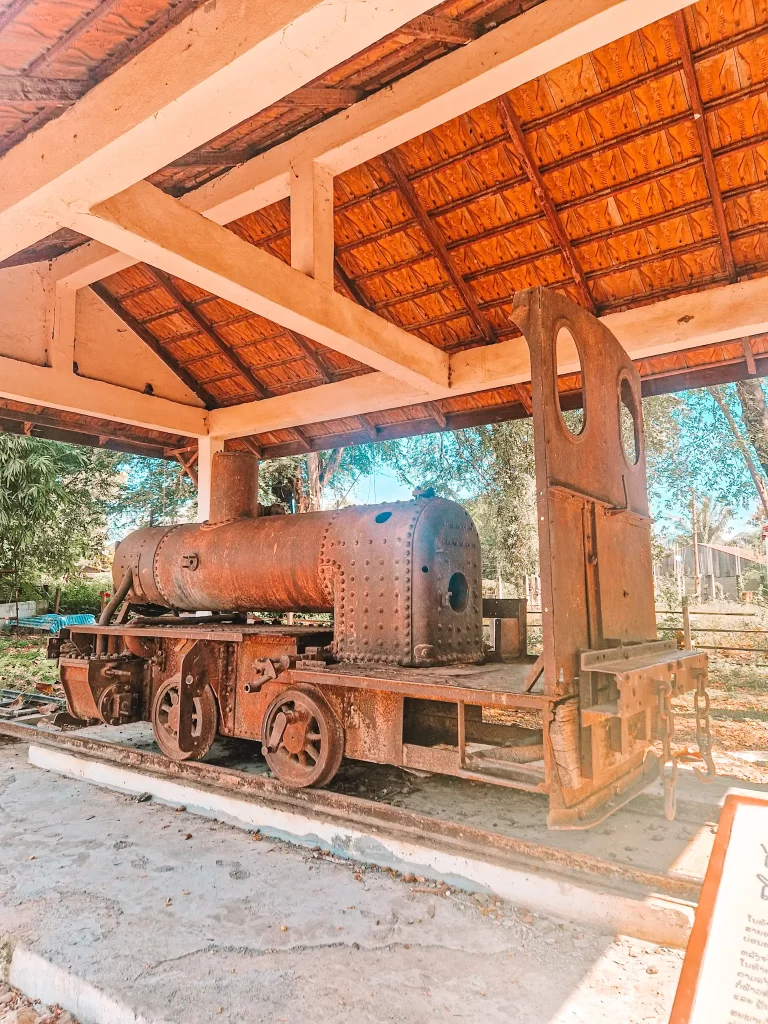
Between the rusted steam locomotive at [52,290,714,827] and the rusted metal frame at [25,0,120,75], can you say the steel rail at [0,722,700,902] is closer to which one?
the rusted steam locomotive at [52,290,714,827]

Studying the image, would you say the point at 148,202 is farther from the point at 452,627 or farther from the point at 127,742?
the point at 127,742

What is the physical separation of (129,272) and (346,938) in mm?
7731

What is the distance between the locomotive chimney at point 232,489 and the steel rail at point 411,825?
226cm

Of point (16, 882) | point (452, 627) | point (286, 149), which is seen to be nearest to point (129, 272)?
point (286, 149)

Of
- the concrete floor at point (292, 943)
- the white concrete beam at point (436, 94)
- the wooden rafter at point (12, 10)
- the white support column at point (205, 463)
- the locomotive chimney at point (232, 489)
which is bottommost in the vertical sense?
the concrete floor at point (292, 943)

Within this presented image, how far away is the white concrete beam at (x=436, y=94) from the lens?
398 centimetres

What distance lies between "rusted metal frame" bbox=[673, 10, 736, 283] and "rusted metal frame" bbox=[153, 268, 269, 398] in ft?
18.8

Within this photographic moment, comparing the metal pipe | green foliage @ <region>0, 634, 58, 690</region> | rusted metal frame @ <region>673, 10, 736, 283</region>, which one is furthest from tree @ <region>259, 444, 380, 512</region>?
rusted metal frame @ <region>673, 10, 736, 283</region>

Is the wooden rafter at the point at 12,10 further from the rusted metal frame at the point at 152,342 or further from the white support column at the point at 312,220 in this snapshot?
the rusted metal frame at the point at 152,342

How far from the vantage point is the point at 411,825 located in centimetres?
363

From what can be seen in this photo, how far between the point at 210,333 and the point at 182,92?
5390mm

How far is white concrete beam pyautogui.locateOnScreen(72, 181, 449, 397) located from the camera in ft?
14.0

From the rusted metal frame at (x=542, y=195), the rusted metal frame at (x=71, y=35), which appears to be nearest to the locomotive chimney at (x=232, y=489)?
the rusted metal frame at (x=71, y=35)

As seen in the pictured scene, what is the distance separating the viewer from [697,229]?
5.50 m
